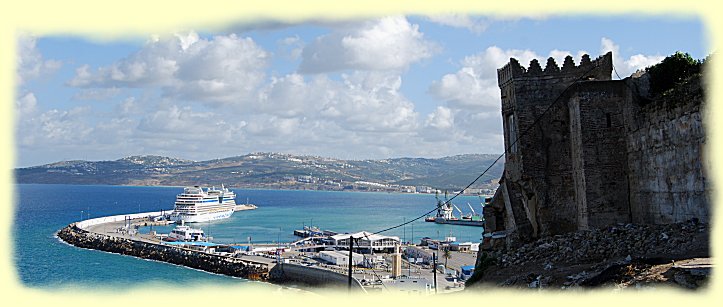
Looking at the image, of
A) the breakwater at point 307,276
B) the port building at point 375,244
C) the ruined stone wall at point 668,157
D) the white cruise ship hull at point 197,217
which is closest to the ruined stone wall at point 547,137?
the ruined stone wall at point 668,157

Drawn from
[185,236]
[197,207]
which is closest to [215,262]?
[185,236]

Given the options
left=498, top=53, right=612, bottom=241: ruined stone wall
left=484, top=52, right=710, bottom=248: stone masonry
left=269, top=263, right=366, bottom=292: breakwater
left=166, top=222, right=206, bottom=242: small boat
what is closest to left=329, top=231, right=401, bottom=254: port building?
left=269, top=263, right=366, bottom=292: breakwater

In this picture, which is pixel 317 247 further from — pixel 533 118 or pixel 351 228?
pixel 533 118

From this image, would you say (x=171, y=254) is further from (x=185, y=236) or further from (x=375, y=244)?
(x=375, y=244)

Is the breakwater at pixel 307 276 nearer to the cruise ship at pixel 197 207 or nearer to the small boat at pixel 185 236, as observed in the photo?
the small boat at pixel 185 236

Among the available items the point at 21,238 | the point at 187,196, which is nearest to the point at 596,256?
the point at 21,238

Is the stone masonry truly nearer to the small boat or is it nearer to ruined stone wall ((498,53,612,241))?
ruined stone wall ((498,53,612,241))
